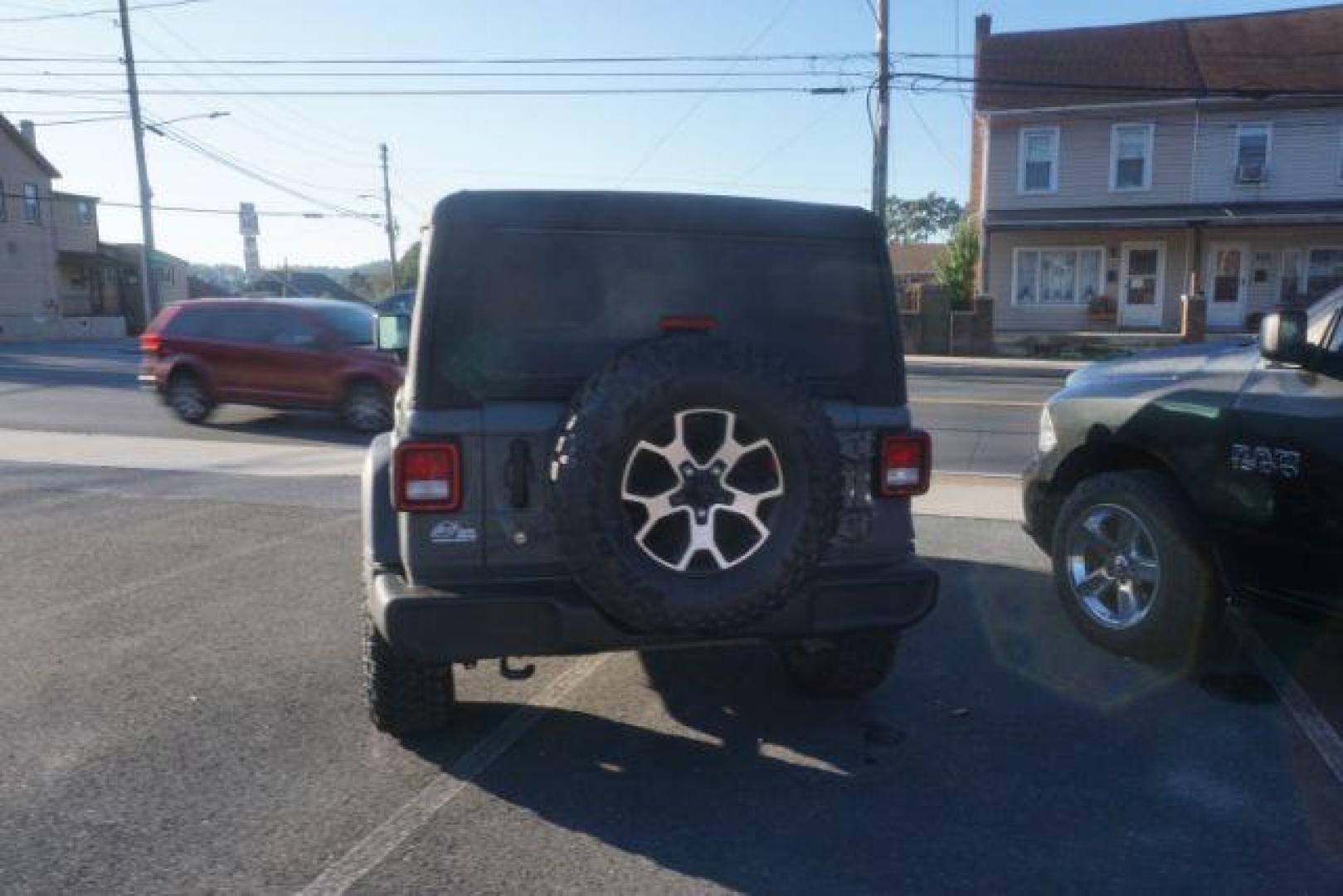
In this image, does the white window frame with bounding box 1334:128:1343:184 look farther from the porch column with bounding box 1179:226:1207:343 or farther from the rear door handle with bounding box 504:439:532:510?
the rear door handle with bounding box 504:439:532:510

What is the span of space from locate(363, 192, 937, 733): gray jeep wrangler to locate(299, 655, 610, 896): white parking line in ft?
0.91

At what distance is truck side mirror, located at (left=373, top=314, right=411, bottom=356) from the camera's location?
486cm

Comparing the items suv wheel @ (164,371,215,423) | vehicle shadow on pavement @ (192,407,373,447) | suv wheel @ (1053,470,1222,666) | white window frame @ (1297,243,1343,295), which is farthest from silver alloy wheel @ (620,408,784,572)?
white window frame @ (1297,243,1343,295)

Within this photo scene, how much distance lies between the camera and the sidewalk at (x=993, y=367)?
23.0 m

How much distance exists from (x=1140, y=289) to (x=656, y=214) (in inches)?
1091

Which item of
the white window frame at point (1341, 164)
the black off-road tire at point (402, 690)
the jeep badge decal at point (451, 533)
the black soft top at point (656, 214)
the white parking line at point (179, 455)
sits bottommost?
the white parking line at point (179, 455)

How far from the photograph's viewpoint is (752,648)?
197 inches

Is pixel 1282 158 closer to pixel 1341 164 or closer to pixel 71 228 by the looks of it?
pixel 1341 164

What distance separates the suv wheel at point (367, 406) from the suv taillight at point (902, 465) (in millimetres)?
9781

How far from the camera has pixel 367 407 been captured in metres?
12.6

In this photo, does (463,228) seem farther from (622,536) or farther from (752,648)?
(752,648)

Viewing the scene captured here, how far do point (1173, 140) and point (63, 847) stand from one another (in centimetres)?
2953

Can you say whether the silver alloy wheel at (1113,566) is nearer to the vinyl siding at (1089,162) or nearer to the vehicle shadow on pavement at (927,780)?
the vehicle shadow on pavement at (927,780)

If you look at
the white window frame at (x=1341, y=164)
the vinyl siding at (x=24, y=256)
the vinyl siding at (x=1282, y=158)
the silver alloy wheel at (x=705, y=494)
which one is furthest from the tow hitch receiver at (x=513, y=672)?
the vinyl siding at (x=24, y=256)
